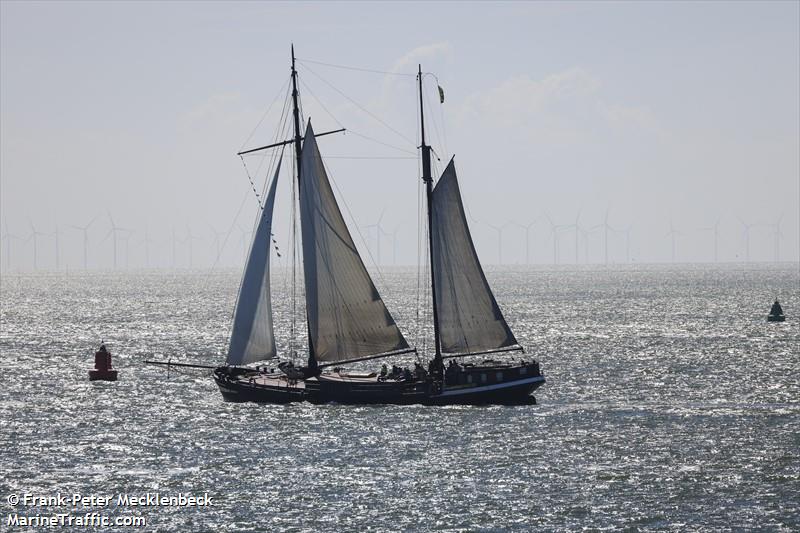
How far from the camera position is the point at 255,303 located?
7912 centimetres

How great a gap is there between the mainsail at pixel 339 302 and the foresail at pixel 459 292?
3328 millimetres

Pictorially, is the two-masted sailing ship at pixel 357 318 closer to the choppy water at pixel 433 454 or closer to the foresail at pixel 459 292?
the foresail at pixel 459 292

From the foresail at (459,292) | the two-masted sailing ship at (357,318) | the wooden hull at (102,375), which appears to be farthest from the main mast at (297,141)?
the wooden hull at (102,375)

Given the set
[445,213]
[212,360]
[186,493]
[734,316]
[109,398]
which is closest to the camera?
[186,493]

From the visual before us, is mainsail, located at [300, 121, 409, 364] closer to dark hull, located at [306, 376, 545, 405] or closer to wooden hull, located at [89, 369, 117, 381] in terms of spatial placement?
dark hull, located at [306, 376, 545, 405]

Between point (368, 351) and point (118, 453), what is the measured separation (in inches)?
842

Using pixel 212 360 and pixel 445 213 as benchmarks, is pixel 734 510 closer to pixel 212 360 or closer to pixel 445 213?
pixel 445 213

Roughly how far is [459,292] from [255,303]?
12.7 meters

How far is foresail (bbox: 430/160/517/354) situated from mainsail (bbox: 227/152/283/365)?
10330mm

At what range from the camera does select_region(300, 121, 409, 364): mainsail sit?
262ft

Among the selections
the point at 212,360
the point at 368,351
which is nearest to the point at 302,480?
the point at 368,351

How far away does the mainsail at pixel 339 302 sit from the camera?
79938 mm

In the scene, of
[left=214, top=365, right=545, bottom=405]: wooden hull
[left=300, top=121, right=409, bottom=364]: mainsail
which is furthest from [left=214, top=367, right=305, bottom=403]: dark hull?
[left=300, top=121, right=409, bottom=364]: mainsail

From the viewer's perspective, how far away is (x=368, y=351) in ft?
266
